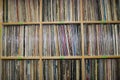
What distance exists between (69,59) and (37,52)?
0.40 metres

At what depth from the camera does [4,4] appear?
2514 millimetres

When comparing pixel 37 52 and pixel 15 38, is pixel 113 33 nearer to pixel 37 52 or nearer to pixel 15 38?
pixel 37 52

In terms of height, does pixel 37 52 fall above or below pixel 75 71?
above

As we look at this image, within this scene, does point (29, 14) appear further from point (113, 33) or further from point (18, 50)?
point (113, 33)

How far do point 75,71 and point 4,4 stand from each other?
1231mm

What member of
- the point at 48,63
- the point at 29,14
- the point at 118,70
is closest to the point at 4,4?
the point at 29,14

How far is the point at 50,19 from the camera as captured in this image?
2.47 meters

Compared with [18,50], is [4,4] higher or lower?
higher

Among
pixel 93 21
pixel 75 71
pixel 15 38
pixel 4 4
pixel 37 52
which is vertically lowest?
pixel 75 71

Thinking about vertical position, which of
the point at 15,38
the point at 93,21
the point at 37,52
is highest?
the point at 93,21

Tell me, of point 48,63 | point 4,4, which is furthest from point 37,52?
point 4,4

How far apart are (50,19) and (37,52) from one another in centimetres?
44

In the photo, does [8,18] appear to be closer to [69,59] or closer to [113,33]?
[69,59]

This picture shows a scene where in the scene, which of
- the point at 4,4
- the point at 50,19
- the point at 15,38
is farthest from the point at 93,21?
the point at 4,4
